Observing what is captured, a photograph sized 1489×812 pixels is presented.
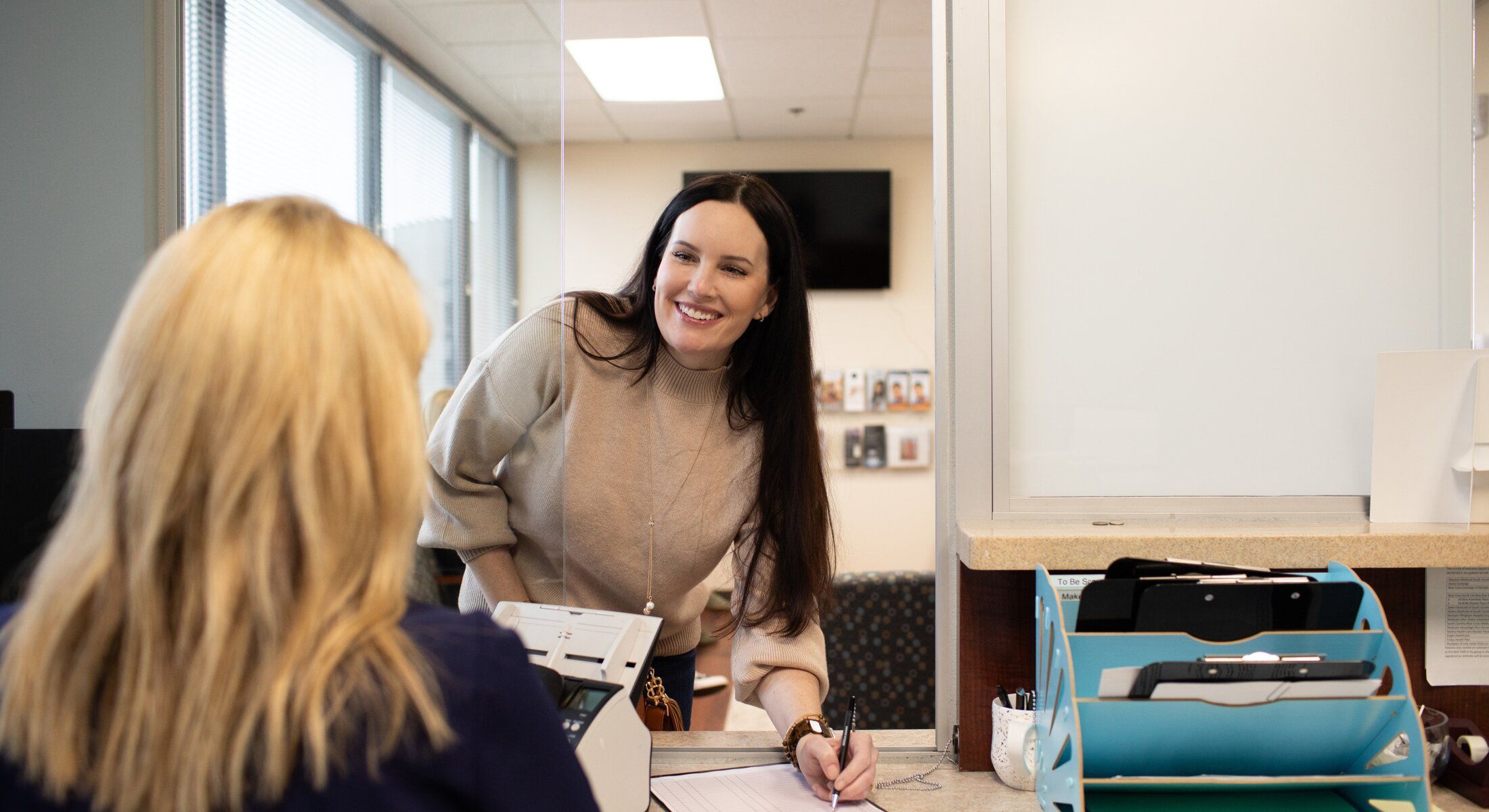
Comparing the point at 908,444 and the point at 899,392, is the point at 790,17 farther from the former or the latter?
the point at 908,444

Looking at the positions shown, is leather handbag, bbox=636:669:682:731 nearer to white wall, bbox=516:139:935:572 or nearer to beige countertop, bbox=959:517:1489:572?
beige countertop, bbox=959:517:1489:572

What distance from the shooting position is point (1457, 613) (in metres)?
1.21

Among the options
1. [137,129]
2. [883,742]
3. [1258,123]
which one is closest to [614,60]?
[137,129]

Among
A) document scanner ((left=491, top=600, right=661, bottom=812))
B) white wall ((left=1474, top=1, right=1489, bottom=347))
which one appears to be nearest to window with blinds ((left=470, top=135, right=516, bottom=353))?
document scanner ((left=491, top=600, right=661, bottom=812))

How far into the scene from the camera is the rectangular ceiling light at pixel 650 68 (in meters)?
3.58

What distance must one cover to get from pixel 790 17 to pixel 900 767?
280cm

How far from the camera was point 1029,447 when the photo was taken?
4.25ft

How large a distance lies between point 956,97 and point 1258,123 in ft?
1.41

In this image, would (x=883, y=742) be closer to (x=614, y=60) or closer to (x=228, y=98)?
(x=228, y=98)

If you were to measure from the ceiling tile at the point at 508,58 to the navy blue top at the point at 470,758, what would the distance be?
0.82m

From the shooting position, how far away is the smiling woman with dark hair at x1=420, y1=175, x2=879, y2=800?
1.25 m

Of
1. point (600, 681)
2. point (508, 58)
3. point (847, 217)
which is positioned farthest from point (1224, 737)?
point (847, 217)

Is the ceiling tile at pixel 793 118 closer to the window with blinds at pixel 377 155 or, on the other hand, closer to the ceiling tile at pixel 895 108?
the ceiling tile at pixel 895 108

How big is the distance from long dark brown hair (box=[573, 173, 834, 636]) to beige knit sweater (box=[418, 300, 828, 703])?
0.07 feet
